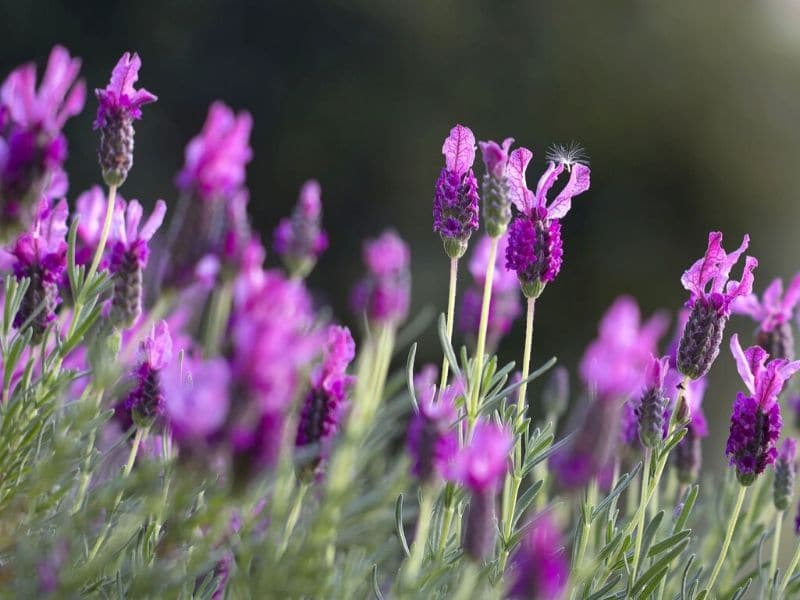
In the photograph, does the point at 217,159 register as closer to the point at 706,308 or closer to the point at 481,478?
the point at 481,478

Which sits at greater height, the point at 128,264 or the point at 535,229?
the point at 535,229

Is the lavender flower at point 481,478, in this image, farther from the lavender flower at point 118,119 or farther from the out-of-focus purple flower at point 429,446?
the lavender flower at point 118,119

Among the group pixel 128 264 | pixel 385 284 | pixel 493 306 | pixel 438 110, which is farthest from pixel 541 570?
pixel 438 110

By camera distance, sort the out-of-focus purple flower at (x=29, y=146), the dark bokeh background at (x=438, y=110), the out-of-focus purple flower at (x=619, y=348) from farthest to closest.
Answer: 1. the dark bokeh background at (x=438, y=110)
2. the out-of-focus purple flower at (x=29, y=146)
3. the out-of-focus purple flower at (x=619, y=348)

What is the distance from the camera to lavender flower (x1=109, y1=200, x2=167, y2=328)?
0.92 m

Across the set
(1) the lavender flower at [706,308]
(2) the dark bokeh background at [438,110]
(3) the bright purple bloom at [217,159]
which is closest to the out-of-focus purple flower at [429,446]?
(3) the bright purple bloom at [217,159]

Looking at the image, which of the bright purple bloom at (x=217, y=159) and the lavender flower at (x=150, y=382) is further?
the lavender flower at (x=150, y=382)

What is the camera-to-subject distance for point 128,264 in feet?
3.10

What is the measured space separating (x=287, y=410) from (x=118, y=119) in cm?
44

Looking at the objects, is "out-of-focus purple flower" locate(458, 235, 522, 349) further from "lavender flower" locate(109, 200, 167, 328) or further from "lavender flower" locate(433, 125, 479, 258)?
"lavender flower" locate(109, 200, 167, 328)

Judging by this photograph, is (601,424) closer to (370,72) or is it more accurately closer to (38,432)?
(38,432)

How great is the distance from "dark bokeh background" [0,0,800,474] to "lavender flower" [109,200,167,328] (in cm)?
329

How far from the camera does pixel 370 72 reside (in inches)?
185

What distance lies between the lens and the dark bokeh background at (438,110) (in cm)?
447
